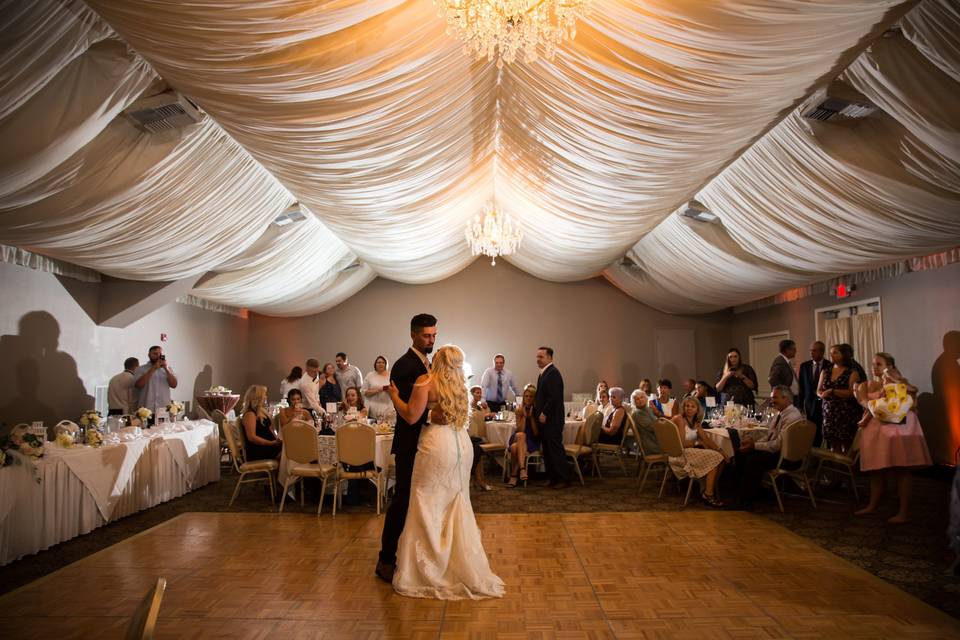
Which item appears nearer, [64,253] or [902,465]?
[902,465]

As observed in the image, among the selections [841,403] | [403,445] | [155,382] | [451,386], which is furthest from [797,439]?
[155,382]

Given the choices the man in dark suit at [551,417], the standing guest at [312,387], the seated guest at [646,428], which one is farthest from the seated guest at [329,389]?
the seated guest at [646,428]

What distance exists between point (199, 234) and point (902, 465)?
24.8 ft

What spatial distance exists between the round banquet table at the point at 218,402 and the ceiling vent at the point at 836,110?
9166 millimetres

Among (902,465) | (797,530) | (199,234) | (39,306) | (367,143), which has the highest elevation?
(367,143)

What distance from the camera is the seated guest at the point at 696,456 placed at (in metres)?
6.52

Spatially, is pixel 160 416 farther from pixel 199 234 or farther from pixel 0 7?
pixel 0 7

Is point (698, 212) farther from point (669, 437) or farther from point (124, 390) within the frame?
point (124, 390)

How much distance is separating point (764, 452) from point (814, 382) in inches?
98.5

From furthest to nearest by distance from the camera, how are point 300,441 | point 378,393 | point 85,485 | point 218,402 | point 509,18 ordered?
1. point 218,402
2. point 378,393
3. point 300,441
4. point 85,485
5. point 509,18

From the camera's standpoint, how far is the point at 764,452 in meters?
6.46

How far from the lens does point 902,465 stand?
18.7ft

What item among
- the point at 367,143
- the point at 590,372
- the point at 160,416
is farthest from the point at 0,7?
the point at 590,372

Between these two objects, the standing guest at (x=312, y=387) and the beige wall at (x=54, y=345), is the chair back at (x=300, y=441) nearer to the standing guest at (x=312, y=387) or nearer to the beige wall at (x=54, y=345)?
the beige wall at (x=54, y=345)
